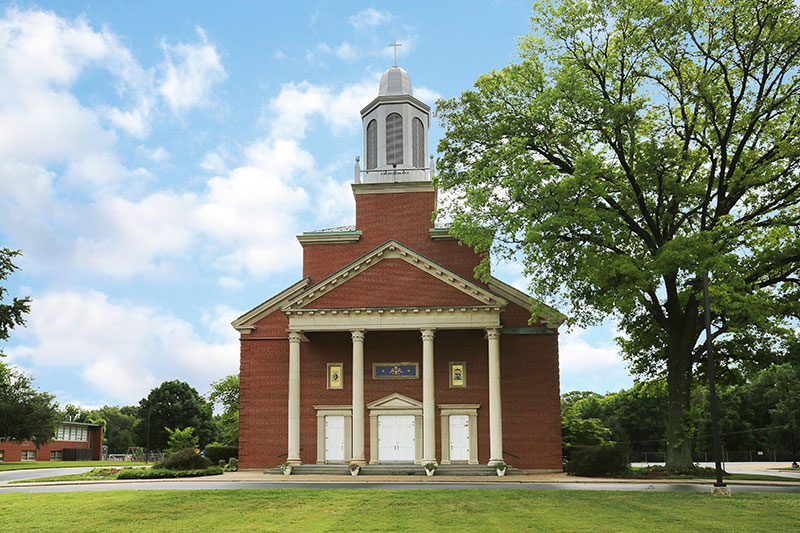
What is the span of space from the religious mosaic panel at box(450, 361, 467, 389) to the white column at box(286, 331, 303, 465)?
7.96m

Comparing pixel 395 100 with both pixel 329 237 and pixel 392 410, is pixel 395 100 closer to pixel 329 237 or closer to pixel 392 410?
pixel 329 237

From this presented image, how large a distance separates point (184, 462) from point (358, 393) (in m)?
8.83

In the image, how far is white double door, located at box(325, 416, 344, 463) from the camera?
3794 centimetres

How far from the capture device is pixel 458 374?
37.9 m

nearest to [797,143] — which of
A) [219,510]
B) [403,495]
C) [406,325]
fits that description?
[406,325]

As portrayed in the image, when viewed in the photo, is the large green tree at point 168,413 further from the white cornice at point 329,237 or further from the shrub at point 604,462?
the shrub at point 604,462

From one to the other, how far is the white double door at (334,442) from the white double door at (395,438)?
204 cm

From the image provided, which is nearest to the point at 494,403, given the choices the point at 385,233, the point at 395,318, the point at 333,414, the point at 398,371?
the point at 398,371

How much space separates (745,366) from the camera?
3266cm

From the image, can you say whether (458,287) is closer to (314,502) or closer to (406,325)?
(406,325)

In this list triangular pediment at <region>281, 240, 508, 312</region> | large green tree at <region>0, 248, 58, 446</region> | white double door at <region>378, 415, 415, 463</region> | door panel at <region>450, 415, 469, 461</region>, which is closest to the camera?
triangular pediment at <region>281, 240, 508, 312</region>

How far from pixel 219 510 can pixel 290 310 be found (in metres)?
19.5

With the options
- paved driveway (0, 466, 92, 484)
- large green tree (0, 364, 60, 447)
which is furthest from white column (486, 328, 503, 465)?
large green tree (0, 364, 60, 447)

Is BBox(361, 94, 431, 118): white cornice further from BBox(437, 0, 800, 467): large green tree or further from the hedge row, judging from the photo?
the hedge row
